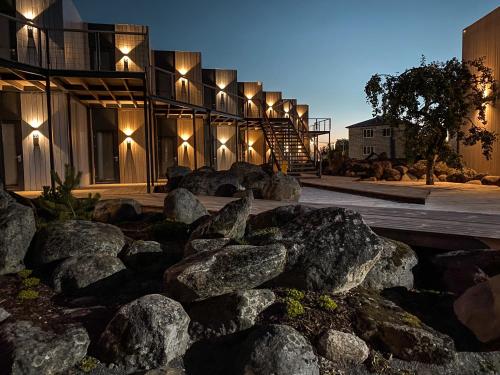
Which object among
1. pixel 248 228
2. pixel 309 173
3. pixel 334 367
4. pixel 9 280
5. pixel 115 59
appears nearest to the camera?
pixel 334 367

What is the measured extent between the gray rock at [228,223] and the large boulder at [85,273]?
1.21m

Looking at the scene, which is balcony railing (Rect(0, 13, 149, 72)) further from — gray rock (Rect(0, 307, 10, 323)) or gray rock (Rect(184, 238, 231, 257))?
gray rock (Rect(0, 307, 10, 323))

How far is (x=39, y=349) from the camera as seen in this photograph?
361 cm

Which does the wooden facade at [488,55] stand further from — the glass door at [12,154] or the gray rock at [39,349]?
the glass door at [12,154]

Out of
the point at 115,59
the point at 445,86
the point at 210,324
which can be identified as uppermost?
the point at 115,59

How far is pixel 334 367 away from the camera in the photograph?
378 centimetres

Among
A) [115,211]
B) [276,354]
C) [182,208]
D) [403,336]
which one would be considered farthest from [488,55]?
[276,354]

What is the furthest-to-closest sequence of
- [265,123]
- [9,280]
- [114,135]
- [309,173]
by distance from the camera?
[265,123], [309,173], [114,135], [9,280]

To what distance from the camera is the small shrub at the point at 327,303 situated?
4.31m

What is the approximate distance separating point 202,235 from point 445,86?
12428 millimetres

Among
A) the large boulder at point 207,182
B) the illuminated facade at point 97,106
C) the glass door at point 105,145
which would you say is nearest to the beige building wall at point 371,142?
the illuminated facade at point 97,106

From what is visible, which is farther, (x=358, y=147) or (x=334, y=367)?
(x=358, y=147)

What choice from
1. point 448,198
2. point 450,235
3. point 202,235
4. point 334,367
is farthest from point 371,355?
point 448,198

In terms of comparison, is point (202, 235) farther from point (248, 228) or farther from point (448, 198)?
point (448, 198)
